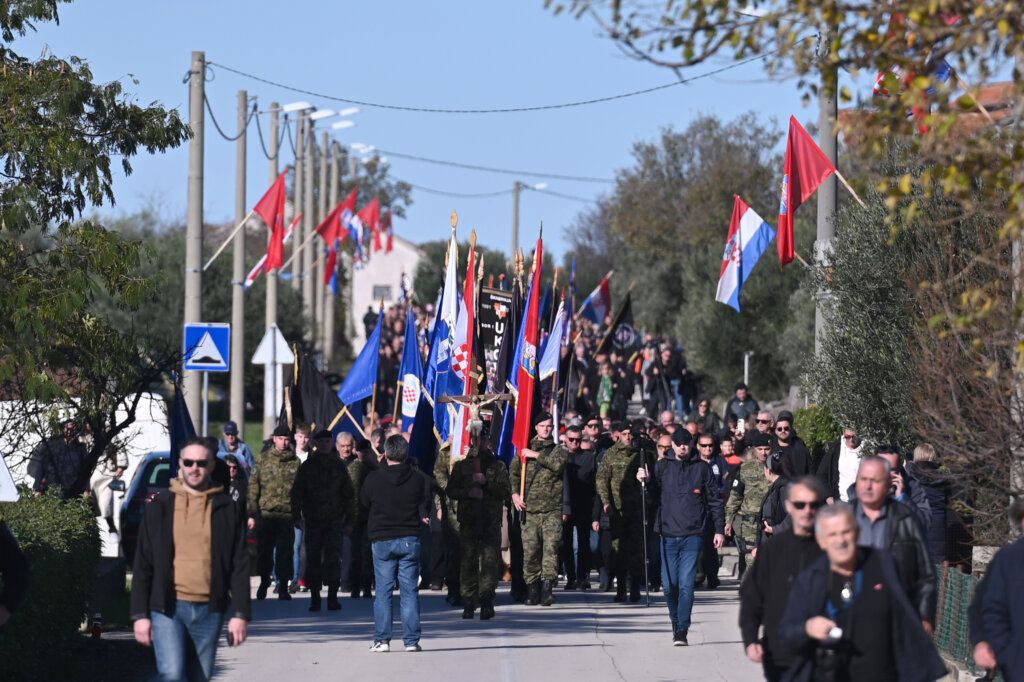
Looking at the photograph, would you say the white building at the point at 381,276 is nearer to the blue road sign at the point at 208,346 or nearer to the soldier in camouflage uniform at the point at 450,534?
the blue road sign at the point at 208,346

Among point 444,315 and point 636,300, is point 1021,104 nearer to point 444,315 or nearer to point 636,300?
point 444,315

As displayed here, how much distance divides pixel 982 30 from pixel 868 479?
3055 mm

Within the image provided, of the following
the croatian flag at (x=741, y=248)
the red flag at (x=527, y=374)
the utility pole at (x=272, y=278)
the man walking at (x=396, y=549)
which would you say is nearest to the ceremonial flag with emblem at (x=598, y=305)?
the utility pole at (x=272, y=278)

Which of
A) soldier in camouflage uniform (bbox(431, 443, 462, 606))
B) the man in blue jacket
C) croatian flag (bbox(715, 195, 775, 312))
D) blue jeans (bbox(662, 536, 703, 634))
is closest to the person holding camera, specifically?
the man in blue jacket

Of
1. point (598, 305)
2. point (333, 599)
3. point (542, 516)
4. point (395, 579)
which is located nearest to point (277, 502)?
point (333, 599)

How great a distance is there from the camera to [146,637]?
845cm

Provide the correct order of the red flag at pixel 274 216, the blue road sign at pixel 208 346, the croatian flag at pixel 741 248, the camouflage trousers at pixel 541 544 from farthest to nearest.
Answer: the red flag at pixel 274 216, the croatian flag at pixel 741 248, the blue road sign at pixel 208 346, the camouflage trousers at pixel 541 544

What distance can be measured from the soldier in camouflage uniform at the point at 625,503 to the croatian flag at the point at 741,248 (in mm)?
4532

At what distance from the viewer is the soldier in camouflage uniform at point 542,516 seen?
16.9 meters

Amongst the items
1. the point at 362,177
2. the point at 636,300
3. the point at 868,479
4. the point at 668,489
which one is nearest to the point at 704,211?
the point at 636,300

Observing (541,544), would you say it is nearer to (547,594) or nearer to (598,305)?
(547,594)

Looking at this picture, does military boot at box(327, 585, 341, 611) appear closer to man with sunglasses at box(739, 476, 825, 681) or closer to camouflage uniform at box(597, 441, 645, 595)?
camouflage uniform at box(597, 441, 645, 595)

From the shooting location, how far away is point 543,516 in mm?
17000

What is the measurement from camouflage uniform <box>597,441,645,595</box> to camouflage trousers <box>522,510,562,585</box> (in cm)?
87
